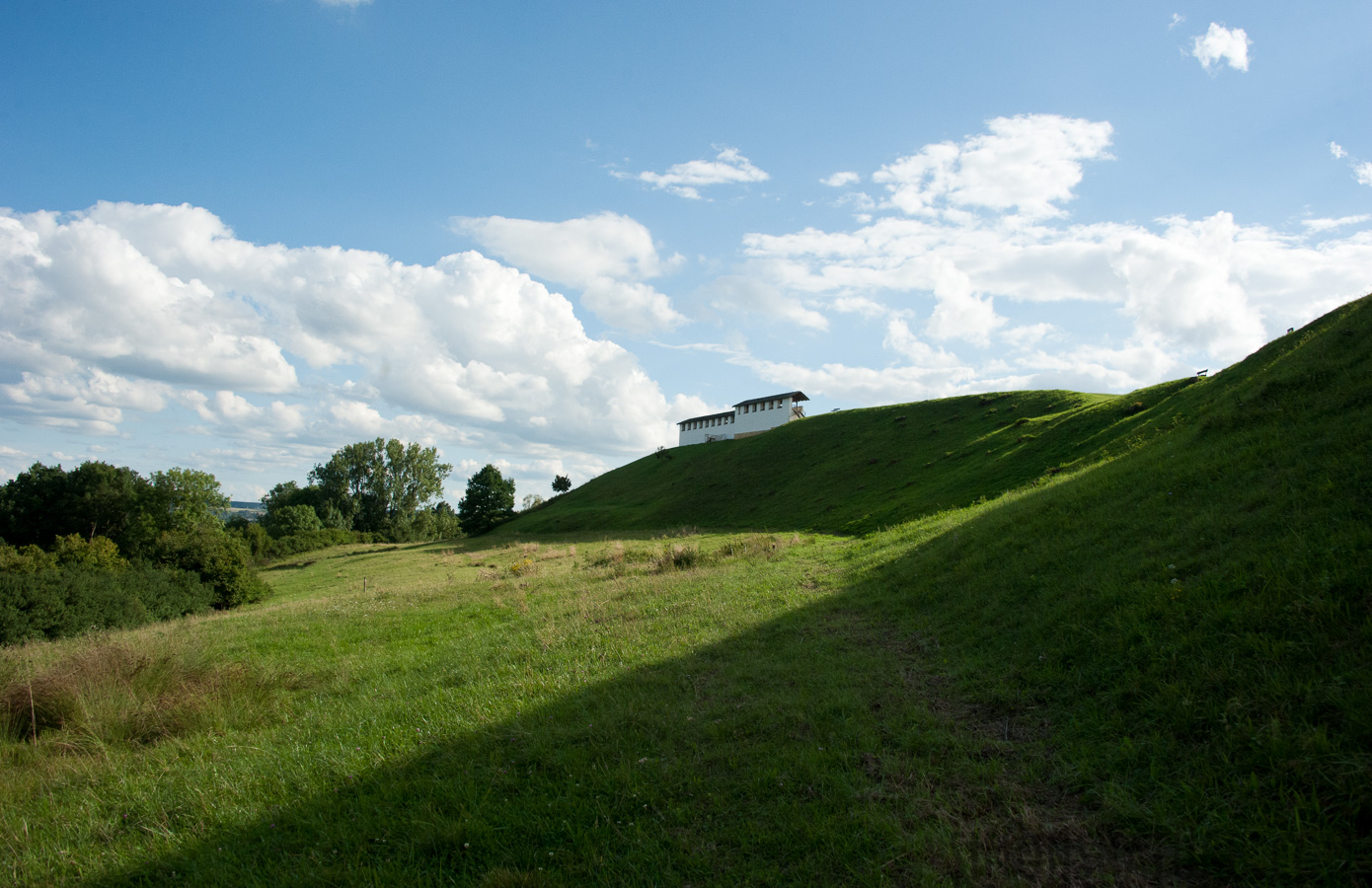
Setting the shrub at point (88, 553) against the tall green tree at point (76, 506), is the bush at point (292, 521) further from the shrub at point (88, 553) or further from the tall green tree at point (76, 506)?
the shrub at point (88, 553)

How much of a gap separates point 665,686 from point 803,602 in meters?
6.06

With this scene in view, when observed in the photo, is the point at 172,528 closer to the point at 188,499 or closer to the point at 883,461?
the point at 188,499

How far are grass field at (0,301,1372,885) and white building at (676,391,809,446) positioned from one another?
270 feet

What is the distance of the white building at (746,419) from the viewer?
329ft

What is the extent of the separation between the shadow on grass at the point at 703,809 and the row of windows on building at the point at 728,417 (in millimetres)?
95972

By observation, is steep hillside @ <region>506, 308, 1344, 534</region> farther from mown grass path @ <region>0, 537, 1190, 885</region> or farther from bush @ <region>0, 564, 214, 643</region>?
bush @ <region>0, 564, 214, 643</region>

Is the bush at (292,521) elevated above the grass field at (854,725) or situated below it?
above

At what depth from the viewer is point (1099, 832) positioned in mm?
4500

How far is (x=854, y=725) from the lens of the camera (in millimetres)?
6711

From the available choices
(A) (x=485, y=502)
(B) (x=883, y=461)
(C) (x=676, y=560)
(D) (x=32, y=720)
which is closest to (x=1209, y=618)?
(D) (x=32, y=720)

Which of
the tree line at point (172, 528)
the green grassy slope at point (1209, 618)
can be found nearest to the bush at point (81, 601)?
the tree line at point (172, 528)

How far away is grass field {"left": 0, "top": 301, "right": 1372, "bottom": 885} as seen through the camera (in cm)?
454

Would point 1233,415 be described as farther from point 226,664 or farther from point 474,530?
point 474,530

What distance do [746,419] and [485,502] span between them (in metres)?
46.7
